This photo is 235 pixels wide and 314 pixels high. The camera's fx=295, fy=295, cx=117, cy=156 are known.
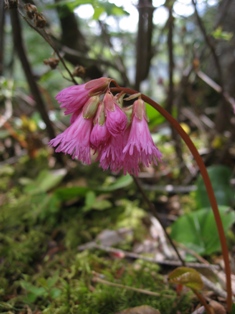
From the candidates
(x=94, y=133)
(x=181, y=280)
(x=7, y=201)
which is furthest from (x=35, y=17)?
(x=7, y=201)

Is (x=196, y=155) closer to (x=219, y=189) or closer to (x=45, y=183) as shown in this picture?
(x=219, y=189)

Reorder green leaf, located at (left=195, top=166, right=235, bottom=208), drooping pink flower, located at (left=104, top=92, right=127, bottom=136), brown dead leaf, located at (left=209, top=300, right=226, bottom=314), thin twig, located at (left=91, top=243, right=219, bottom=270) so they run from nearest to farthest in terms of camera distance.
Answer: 1. drooping pink flower, located at (left=104, top=92, right=127, bottom=136)
2. brown dead leaf, located at (left=209, top=300, right=226, bottom=314)
3. thin twig, located at (left=91, top=243, right=219, bottom=270)
4. green leaf, located at (left=195, top=166, right=235, bottom=208)

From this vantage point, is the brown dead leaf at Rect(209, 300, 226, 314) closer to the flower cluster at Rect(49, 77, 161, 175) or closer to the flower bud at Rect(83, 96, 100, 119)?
the flower cluster at Rect(49, 77, 161, 175)

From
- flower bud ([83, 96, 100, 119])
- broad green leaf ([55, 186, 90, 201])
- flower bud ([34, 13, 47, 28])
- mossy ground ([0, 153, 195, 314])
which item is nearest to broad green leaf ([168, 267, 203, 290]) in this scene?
mossy ground ([0, 153, 195, 314])

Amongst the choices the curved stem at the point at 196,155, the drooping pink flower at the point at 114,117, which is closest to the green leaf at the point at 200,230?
the curved stem at the point at 196,155

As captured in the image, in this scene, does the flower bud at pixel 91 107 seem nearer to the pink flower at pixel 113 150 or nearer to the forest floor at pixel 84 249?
the pink flower at pixel 113 150

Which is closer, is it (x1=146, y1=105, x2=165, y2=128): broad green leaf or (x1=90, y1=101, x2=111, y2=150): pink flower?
(x1=90, y1=101, x2=111, y2=150): pink flower

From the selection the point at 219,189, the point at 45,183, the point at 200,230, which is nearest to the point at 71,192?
the point at 45,183
